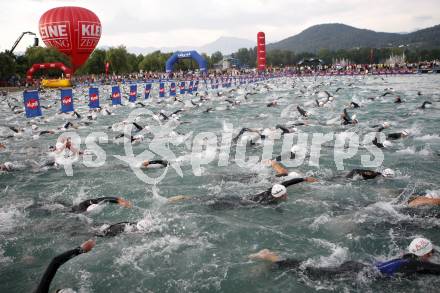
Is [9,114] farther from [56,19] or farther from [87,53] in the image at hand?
[87,53]

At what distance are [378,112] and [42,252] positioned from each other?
56.2 ft

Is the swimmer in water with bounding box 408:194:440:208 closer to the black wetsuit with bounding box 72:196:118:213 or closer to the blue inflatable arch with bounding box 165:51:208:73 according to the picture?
the black wetsuit with bounding box 72:196:118:213

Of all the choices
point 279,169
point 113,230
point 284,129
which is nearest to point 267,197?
point 279,169

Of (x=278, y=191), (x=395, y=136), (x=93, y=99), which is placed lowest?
(x=278, y=191)

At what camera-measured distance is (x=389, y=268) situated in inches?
192

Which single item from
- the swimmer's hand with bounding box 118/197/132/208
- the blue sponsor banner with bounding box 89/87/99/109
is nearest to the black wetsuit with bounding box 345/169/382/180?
the swimmer's hand with bounding box 118/197/132/208

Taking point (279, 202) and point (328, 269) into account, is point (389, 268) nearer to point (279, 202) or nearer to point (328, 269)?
point (328, 269)

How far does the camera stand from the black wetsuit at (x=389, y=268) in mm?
4809

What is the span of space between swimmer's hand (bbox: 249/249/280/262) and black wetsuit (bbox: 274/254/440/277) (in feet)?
0.68

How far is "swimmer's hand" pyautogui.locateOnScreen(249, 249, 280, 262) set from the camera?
18.2ft

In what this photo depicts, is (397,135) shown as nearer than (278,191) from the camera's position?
No

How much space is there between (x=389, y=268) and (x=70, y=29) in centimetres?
4004

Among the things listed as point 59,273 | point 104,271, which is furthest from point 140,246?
point 59,273

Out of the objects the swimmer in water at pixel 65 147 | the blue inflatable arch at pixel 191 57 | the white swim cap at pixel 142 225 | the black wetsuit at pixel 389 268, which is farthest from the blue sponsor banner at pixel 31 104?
the blue inflatable arch at pixel 191 57
